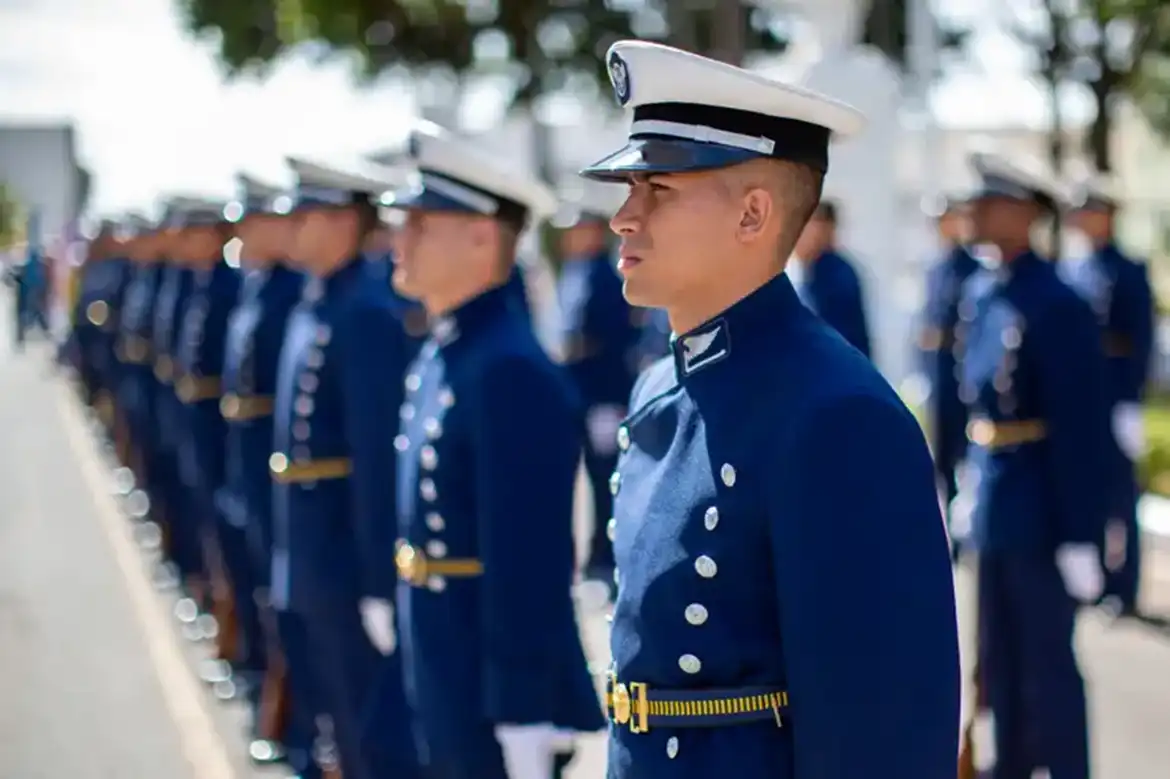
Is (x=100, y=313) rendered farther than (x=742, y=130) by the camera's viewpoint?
Yes

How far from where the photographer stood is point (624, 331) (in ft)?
32.7

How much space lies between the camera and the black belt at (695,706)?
224cm

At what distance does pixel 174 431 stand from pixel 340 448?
420 centimetres

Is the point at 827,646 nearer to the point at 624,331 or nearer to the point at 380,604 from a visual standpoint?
the point at 380,604

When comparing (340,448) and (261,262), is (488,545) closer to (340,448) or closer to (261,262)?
(340,448)

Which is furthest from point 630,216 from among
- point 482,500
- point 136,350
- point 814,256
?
point 136,350

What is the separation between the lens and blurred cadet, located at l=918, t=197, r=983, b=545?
290 inches

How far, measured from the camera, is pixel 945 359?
780 centimetres

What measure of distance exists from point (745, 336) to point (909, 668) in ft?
1.70

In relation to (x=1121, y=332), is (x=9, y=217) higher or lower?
higher

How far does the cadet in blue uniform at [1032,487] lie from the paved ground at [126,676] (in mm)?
982

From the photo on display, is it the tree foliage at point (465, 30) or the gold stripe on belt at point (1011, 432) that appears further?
the tree foliage at point (465, 30)

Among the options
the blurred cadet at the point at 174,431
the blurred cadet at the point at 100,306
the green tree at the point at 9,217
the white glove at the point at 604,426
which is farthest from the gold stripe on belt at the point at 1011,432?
the green tree at the point at 9,217

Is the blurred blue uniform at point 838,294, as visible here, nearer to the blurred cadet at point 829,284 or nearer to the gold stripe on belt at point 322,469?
the blurred cadet at point 829,284
